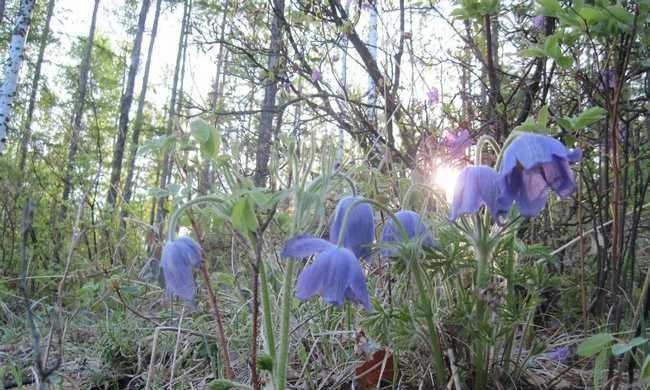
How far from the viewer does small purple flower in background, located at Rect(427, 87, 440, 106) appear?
91.6 inches

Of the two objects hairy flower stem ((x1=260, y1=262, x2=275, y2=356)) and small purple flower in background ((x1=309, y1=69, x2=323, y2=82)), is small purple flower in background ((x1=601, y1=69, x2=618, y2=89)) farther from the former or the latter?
small purple flower in background ((x1=309, y1=69, x2=323, y2=82))

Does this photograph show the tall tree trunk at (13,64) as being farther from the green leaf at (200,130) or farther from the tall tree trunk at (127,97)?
the green leaf at (200,130)

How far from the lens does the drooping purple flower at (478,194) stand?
89 centimetres

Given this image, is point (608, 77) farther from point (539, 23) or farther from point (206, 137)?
point (206, 137)

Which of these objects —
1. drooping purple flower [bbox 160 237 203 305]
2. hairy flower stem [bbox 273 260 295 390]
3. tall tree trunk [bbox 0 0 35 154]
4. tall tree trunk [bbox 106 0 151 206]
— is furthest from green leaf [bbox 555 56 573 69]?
tall tree trunk [bbox 106 0 151 206]

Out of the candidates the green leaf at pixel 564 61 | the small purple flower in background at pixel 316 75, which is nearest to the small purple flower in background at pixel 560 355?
the green leaf at pixel 564 61

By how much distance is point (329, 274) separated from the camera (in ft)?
2.83

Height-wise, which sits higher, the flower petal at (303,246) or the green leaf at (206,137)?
the green leaf at (206,137)

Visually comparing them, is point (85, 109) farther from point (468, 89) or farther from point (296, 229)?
point (296, 229)

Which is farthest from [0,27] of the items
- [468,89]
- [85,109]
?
[468,89]

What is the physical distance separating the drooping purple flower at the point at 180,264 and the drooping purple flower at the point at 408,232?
327mm

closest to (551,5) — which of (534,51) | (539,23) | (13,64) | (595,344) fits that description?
(534,51)

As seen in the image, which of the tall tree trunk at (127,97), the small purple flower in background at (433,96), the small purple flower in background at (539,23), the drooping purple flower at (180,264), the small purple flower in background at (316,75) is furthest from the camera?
the tall tree trunk at (127,97)

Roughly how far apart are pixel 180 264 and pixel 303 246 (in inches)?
8.3
